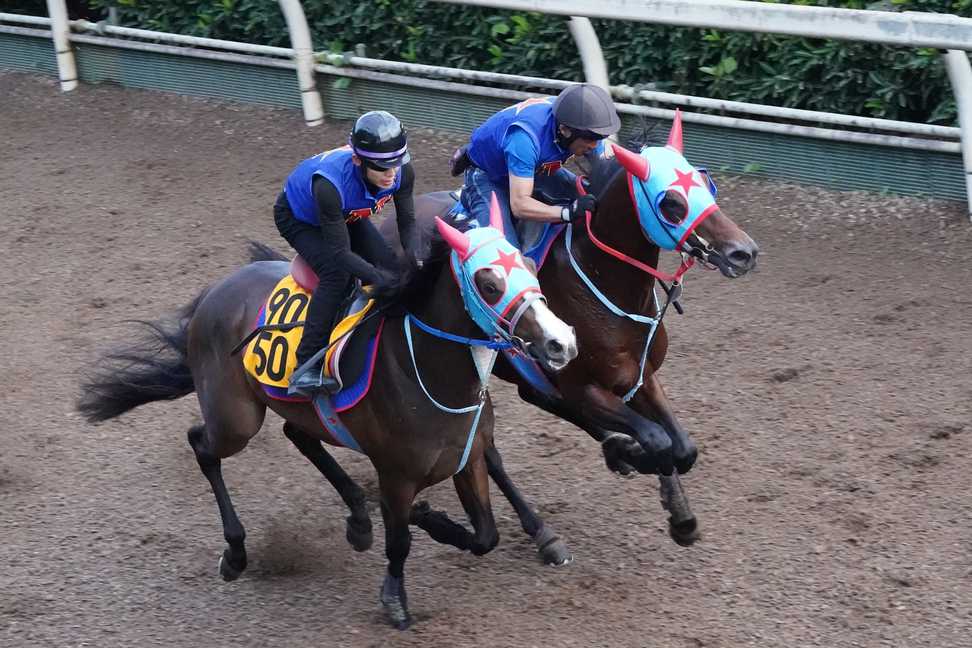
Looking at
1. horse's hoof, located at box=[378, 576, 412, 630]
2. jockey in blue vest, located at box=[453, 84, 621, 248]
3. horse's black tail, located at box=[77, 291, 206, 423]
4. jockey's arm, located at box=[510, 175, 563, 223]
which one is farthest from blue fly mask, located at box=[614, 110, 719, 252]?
horse's black tail, located at box=[77, 291, 206, 423]

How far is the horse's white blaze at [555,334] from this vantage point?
13.4 feet

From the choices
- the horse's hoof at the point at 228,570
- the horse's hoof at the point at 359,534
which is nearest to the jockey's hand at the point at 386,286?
the horse's hoof at the point at 359,534

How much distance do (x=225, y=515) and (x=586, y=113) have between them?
91.8 inches

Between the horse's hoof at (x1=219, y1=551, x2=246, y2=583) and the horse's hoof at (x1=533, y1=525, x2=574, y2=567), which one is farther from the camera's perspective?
the horse's hoof at (x1=219, y1=551, x2=246, y2=583)

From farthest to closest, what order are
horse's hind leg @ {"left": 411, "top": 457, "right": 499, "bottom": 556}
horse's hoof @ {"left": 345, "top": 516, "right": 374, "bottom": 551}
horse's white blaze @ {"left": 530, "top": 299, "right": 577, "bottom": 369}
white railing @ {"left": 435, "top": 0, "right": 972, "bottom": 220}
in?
white railing @ {"left": 435, "top": 0, "right": 972, "bottom": 220}
horse's hoof @ {"left": 345, "top": 516, "right": 374, "bottom": 551}
horse's hind leg @ {"left": 411, "top": 457, "right": 499, "bottom": 556}
horse's white blaze @ {"left": 530, "top": 299, "right": 577, "bottom": 369}

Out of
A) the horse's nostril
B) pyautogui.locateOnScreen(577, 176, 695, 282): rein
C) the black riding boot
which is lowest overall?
the black riding boot

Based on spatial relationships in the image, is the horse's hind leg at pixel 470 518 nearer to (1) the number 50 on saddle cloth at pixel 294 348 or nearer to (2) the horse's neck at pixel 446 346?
(2) the horse's neck at pixel 446 346

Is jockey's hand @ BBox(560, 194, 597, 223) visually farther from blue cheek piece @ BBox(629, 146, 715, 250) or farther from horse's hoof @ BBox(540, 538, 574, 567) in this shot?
horse's hoof @ BBox(540, 538, 574, 567)

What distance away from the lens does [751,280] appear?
7617 millimetres

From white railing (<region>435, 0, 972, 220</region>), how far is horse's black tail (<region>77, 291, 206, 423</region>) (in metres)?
3.90

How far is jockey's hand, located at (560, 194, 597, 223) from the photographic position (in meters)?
5.26

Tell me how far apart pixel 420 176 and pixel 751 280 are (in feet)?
8.89

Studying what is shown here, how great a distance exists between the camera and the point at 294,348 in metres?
5.10

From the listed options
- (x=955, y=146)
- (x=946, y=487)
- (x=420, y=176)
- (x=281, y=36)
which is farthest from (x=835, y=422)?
(x=281, y=36)
